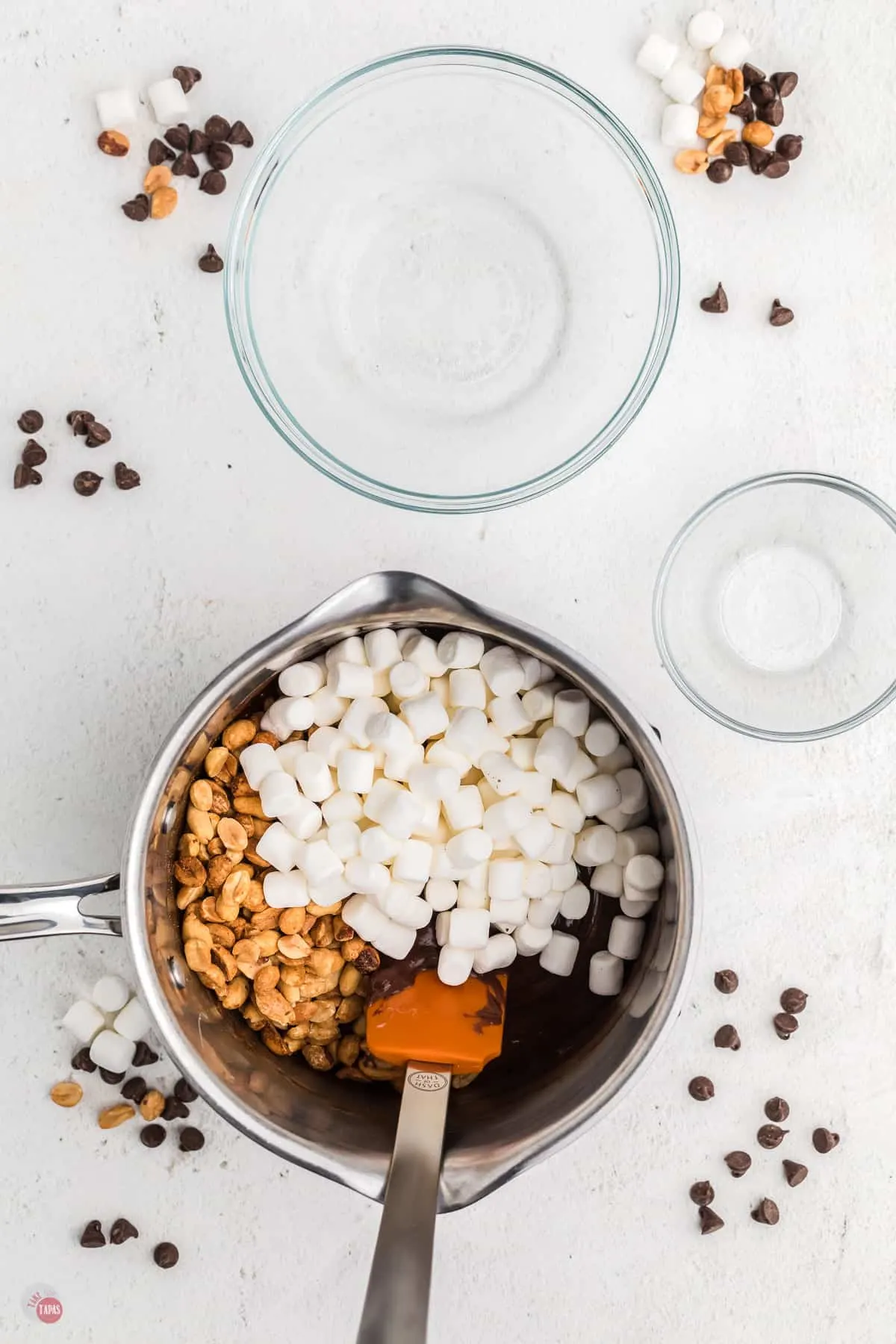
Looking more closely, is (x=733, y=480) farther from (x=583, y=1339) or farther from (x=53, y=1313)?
(x=53, y=1313)

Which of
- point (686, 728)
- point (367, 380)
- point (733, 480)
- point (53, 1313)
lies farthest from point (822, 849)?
point (53, 1313)

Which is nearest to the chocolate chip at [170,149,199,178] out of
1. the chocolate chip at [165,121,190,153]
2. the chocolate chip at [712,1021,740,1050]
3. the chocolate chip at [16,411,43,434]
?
the chocolate chip at [165,121,190,153]

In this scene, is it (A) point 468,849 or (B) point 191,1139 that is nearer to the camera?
(A) point 468,849

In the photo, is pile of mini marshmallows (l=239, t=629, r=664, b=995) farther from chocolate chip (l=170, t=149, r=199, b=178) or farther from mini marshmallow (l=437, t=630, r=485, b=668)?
chocolate chip (l=170, t=149, r=199, b=178)

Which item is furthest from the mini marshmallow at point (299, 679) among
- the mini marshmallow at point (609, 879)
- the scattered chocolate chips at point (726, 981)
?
the scattered chocolate chips at point (726, 981)

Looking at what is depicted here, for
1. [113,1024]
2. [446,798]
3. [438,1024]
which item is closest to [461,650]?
[446,798]

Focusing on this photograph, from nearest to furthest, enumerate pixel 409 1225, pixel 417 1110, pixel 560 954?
pixel 409 1225
pixel 417 1110
pixel 560 954

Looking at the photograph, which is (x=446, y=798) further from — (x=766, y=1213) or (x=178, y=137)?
(x=178, y=137)
